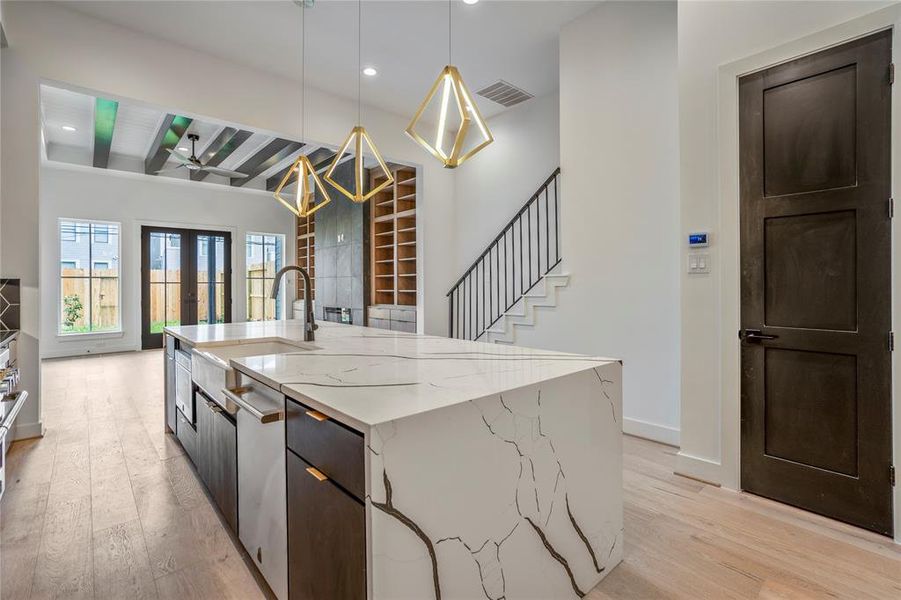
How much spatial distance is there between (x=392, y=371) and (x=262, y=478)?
594 millimetres

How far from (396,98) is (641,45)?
275cm

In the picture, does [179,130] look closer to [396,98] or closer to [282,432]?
[396,98]

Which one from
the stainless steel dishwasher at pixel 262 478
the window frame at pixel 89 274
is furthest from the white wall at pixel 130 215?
the stainless steel dishwasher at pixel 262 478

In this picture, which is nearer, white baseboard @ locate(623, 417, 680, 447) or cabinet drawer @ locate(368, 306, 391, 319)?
white baseboard @ locate(623, 417, 680, 447)

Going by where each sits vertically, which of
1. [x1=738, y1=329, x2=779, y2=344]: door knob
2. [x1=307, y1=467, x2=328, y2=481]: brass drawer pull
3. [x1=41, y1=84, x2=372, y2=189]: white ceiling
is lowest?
[x1=307, y1=467, x2=328, y2=481]: brass drawer pull

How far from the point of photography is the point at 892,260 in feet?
6.68

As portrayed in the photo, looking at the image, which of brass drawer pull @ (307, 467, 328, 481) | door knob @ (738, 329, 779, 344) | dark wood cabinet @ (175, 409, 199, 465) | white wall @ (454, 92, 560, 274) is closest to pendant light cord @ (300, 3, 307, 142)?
white wall @ (454, 92, 560, 274)

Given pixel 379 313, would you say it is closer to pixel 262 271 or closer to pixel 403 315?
pixel 403 315

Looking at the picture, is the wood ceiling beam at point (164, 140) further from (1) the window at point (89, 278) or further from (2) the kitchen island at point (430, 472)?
(2) the kitchen island at point (430, 472)

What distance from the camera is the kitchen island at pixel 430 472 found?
3.53ft

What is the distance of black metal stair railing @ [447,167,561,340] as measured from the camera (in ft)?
15.8

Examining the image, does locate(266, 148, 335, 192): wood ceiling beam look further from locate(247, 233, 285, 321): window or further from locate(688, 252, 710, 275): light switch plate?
locate(688, 252, 710, 275): light switch plate

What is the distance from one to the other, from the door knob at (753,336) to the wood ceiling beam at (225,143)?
5612mm

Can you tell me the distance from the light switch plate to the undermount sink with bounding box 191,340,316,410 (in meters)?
2.25
